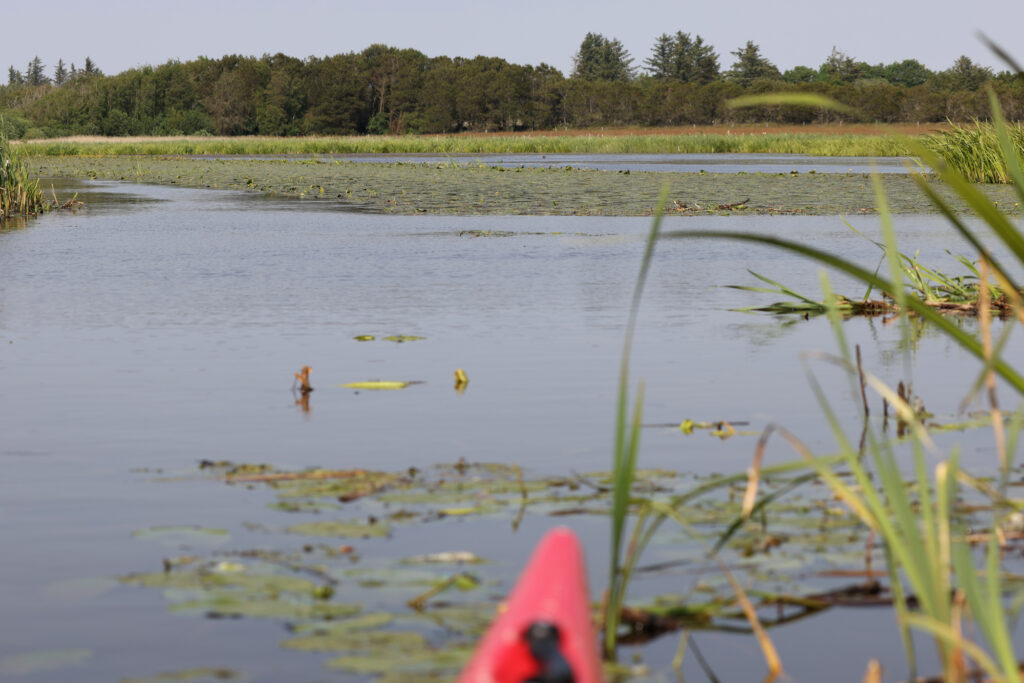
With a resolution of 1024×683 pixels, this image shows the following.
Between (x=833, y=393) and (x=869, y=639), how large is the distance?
9.65 ft

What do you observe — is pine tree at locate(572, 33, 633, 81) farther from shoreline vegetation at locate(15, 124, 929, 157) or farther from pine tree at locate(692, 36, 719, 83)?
shoreline vegetation at locate(15, 124, 929, 157)

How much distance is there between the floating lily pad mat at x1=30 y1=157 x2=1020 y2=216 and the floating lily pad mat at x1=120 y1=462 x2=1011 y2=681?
42.8ft

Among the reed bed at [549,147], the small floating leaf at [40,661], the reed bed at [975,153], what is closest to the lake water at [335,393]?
the small floating leaf at [40,661]

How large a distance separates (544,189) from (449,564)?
2091 cm

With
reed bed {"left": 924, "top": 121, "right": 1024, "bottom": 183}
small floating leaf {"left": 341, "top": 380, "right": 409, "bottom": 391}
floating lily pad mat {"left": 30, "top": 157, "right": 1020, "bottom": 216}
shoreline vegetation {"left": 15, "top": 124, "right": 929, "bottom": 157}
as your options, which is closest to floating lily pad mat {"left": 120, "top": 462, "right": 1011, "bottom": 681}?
small floating leaf {"left": 341, "top": 380, "right": 409, "bottom": 391}

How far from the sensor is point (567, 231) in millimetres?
14781

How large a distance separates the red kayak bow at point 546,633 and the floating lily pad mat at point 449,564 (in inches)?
10.3

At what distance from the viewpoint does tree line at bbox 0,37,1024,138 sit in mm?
77812

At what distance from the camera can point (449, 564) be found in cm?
288

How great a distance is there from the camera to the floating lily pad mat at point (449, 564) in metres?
2.46

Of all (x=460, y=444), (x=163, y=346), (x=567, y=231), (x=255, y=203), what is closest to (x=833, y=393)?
(x=460, y=444)

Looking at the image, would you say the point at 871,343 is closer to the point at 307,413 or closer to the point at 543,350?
the point at 543,350

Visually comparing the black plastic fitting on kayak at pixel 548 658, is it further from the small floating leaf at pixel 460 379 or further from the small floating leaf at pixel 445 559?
the small floating leaf at pixel 460 379

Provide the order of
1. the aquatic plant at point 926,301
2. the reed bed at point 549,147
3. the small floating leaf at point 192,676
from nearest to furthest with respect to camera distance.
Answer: the small floating leaf at point 192,676
the aquatic plant at point 926,301
the reed bed at point 549,147
